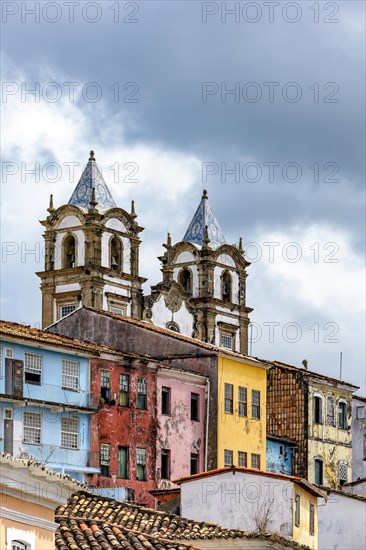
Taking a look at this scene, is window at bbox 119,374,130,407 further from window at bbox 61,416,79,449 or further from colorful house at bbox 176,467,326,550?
colorful house at bbox 176,467,326,550

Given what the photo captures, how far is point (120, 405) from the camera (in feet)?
210

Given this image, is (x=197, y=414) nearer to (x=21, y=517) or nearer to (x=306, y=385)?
(x=306, y=385)

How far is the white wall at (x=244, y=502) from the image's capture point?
47531 mm

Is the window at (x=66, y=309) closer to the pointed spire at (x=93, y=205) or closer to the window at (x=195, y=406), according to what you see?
the pointed spire at (x=93, y=205)

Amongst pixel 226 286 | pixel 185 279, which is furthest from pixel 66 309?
pixel 226 286

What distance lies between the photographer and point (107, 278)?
10144 centimetres

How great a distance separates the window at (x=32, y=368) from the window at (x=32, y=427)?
127cm

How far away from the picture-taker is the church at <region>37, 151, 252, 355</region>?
100750 millimetres

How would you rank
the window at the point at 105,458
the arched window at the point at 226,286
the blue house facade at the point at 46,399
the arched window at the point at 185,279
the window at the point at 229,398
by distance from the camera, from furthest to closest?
the arched window at the point at 226,286
the arched window at the point at 185,279
the window at the point at 229,398
the window at the point at 105,458
the blue house facade at the point at 46,399

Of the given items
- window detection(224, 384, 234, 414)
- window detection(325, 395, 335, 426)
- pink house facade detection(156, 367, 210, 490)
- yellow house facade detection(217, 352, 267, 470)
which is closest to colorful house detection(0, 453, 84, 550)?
pink house facade detection(156, 367, 210, 490)

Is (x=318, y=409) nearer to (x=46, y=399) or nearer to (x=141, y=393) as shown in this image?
(x=141, y=393)

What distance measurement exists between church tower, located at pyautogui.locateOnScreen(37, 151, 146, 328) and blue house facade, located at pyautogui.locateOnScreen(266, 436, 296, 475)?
87.3 feet

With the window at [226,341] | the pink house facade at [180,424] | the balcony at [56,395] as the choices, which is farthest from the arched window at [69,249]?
the balcony at [56,395]

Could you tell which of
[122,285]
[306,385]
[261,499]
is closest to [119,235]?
[122,285]
